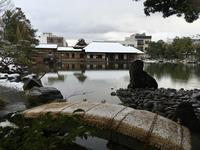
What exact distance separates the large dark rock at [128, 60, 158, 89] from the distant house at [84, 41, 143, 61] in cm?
3649

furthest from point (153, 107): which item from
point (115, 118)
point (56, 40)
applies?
point (56, 40)

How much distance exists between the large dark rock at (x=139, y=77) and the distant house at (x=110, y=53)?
36.5m

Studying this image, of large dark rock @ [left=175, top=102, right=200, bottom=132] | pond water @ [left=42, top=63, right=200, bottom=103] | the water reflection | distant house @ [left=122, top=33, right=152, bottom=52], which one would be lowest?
the water reflection

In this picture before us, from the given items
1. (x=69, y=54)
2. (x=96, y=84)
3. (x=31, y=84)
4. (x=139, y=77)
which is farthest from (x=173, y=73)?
(x=69, y=54)

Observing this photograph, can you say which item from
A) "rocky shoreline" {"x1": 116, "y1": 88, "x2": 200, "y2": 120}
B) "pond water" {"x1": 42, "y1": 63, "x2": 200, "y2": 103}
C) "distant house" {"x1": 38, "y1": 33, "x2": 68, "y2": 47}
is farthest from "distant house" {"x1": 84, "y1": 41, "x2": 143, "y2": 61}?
"rocky shoreline" {"x1": 116, "y1": 88, "x2": 200, "y2": 120}

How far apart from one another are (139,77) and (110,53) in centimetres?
3882

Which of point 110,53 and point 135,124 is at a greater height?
point 110,53

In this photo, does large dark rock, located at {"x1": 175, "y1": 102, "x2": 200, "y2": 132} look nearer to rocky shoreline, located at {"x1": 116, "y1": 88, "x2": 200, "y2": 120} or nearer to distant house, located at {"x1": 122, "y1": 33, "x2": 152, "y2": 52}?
rocky shoreline, located at {"x1": 116, "y1": 88, "x2": 200, "y2": 120}

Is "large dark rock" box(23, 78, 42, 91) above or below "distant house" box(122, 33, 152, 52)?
below

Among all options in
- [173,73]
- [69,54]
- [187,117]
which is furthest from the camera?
[69,54]

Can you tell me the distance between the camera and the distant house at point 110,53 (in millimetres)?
55312

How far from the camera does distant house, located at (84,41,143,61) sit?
55312 mm

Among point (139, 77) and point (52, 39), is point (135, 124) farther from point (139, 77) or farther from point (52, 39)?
point (52, 39)

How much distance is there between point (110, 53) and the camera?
186ft
